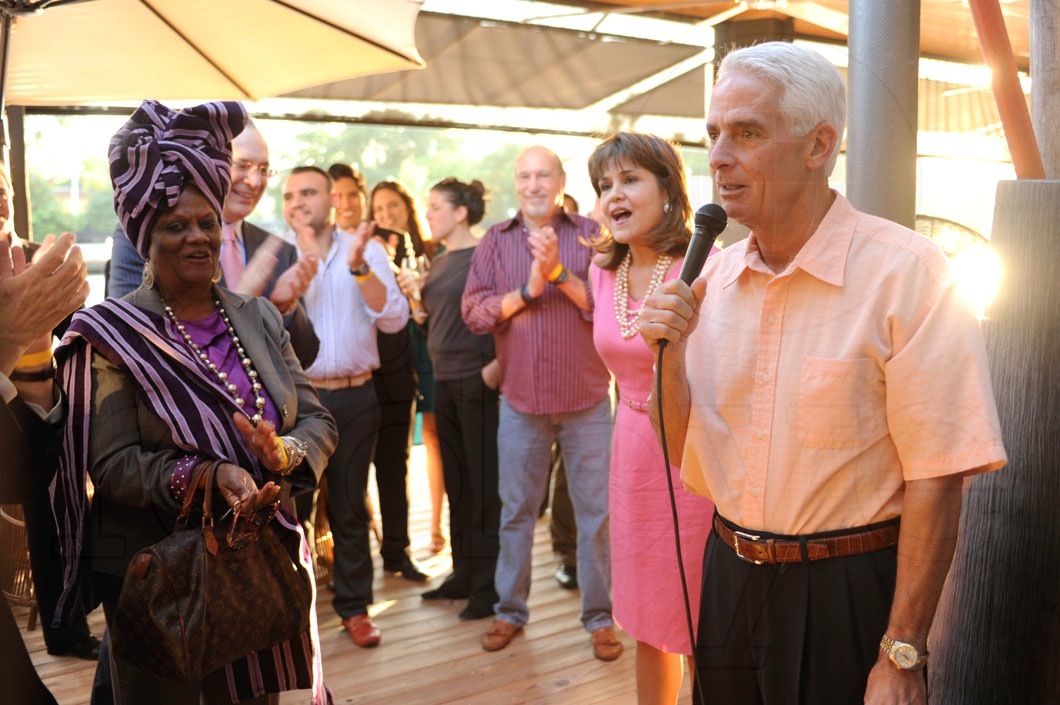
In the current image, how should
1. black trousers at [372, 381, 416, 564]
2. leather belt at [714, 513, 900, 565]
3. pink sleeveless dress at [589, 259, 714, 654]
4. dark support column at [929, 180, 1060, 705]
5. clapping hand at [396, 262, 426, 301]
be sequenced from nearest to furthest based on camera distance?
leather belt at [714, 513, 900, 565] < dark support column at [929, 180, 1060, 705] < pink sleeveless dress at [589, 259, 714, 654] < black trousers at [372, 381, 416, 564] < clapping hand at [396, 262, 426, 301]

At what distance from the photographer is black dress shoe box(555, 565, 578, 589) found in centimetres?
454

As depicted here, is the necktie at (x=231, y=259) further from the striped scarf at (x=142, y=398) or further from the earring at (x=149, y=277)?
the striped scarf at (x=142, y=398)

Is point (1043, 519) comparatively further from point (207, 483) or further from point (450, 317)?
point (450, 317)

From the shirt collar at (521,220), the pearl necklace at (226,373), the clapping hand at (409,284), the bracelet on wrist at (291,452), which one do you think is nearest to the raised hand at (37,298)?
the pearl necklace at (226,373)

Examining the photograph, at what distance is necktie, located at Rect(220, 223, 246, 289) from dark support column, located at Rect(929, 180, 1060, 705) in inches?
92.6

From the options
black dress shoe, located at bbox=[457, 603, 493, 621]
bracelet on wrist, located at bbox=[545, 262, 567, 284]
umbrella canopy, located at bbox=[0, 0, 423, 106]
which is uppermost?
umbrella canopy, located at bbox=[0, 0, 423, 106]

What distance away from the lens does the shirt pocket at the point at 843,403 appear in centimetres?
153

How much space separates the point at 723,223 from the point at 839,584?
63cm

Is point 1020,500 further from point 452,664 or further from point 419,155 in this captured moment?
point 419,155

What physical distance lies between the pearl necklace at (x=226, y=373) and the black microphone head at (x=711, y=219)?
39.8 inches

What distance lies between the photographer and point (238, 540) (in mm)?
1966

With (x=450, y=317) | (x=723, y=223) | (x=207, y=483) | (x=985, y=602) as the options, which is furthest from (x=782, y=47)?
(x=450, y=317)

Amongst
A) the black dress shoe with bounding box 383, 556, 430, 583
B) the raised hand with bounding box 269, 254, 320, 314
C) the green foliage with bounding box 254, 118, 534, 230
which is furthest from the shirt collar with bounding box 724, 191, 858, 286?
the green foliage with bounding box 254, 118, 534, 230

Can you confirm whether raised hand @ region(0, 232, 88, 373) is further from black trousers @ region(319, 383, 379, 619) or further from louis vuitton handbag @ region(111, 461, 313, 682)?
black trousers @ region(319, 383, 379, 619)
